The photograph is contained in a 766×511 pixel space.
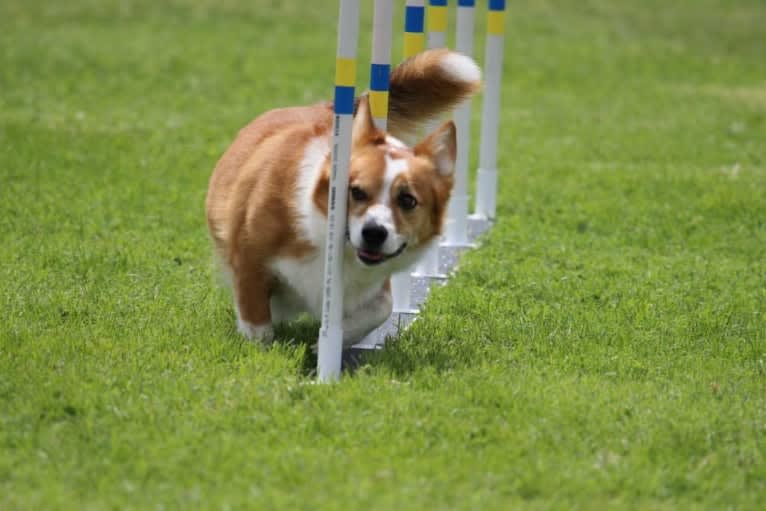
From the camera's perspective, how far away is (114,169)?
895 cm

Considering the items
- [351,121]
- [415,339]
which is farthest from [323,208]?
[415,339]

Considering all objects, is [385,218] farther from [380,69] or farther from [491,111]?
[491,111]

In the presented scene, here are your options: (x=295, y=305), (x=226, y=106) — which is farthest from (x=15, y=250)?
(x=226, y=106)

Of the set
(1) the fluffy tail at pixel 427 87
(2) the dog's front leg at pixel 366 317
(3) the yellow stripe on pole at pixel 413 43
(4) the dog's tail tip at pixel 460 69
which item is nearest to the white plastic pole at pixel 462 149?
(3) the yellow stripe on pole at pixel 413 43

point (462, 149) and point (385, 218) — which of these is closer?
point (385, 218)

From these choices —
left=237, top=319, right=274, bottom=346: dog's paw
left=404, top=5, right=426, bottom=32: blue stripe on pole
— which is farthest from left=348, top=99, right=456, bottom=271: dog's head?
left=404, top=5, right=426, bottom=32: blue stripe on pole

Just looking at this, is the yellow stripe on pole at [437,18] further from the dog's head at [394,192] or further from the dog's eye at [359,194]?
the dog's eye at [359,194]

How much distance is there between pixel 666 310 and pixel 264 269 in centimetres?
209

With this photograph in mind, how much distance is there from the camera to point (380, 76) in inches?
210

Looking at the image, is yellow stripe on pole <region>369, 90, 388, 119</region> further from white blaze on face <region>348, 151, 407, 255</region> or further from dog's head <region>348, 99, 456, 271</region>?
white blaze on face <region>348, 151, 407, 255</region>

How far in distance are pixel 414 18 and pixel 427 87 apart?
40 cm

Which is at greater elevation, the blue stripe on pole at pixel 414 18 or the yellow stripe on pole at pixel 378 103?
the blue stripe on pole at pixel 414 18

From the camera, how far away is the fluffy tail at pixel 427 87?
18.3ft

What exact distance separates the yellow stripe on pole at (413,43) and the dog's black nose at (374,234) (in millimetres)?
1505
